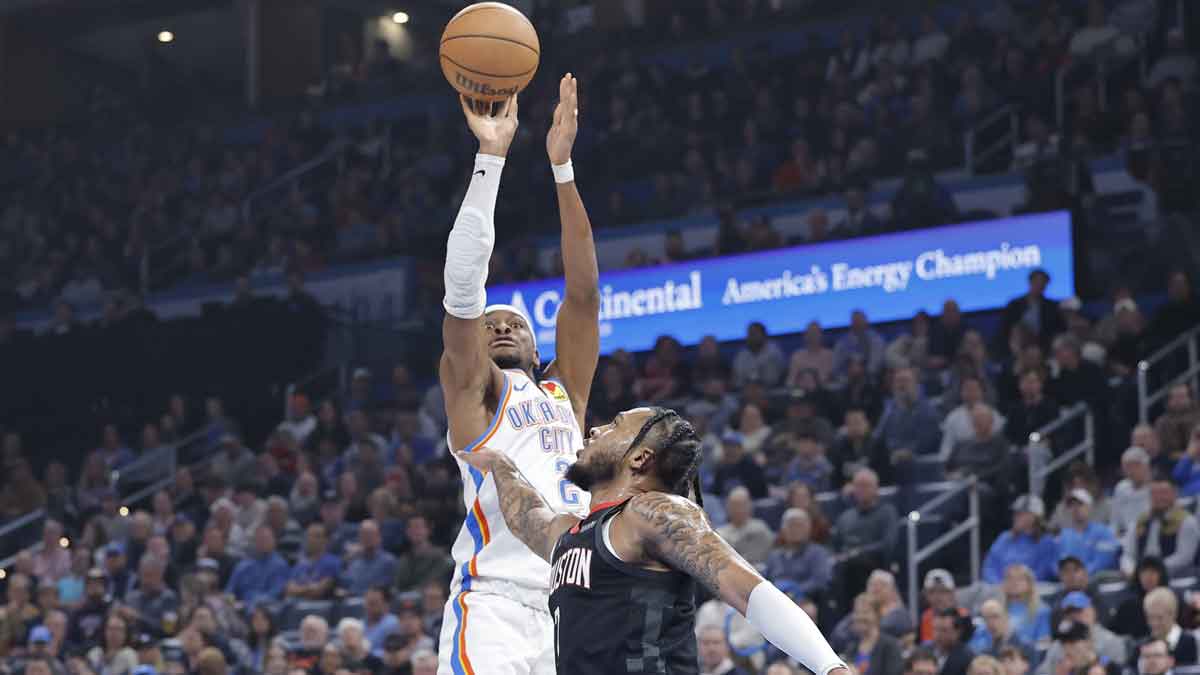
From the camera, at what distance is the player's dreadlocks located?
5.27m

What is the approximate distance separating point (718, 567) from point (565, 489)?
1.62 meters

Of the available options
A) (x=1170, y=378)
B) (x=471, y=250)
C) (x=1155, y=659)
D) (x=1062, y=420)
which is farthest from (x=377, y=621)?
(x=471, y=250)

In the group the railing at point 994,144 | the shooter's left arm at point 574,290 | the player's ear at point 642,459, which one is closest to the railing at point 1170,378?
the railing at point 994,144

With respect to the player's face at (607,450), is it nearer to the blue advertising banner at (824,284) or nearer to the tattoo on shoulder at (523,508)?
the tattoo on shoulder at (523,508)

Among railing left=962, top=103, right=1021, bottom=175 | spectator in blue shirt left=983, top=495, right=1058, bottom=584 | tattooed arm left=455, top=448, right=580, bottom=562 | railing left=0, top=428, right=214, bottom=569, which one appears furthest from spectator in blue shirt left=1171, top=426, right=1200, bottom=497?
railing left=0, top=428, right=214, bottom=569

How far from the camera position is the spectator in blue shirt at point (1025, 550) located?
1209 centimetres

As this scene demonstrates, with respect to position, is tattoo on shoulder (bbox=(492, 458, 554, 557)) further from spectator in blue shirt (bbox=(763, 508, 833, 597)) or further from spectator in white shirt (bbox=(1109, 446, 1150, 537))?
spectator in white shirt (bbox=(1109, 446, 1150, 537))

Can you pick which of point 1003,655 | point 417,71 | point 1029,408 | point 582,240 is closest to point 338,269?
point 417,71

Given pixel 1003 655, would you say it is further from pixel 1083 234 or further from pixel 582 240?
pixel 1083 234

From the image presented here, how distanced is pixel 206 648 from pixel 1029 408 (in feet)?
21.2

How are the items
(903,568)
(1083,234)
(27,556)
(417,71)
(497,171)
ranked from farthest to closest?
(417,71)
(27,556)
(1083,234)
(903,568)
(497,171)

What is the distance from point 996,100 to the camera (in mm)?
18297

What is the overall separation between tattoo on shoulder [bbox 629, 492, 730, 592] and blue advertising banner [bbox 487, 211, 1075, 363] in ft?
38.5

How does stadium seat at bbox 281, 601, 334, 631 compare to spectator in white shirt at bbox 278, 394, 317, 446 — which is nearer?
stadium seat at bbox 281, 601, 334, 631
